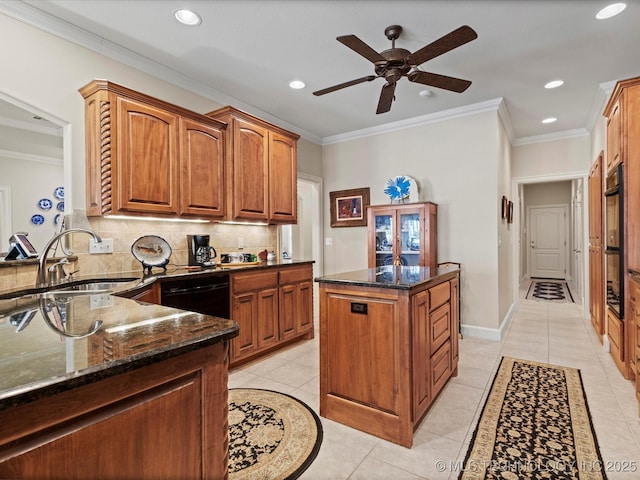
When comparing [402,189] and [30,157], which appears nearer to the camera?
[30,157]

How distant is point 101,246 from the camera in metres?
2.69

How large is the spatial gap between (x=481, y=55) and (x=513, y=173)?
2.96m

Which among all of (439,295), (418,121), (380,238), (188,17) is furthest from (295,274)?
(418,121)

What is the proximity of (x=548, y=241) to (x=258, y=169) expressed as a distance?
8.69m

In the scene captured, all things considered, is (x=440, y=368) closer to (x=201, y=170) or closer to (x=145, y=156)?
(x=201, y=170)

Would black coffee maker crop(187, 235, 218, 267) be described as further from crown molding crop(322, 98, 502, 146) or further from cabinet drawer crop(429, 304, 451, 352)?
crown molding crop(322, 98, 502, 146)

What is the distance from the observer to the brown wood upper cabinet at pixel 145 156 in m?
2.49

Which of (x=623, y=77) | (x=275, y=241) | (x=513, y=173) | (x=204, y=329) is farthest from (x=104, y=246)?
(x=513, y=173)

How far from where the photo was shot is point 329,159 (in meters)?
→ 5.33

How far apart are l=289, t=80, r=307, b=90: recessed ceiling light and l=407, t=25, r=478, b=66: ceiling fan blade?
1349mm

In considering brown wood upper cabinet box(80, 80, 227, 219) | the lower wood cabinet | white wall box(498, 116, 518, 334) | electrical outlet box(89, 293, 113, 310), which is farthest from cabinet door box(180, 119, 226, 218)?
white wall box(498, 116, 518, 334)

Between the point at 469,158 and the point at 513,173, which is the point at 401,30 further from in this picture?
the point at 513,173

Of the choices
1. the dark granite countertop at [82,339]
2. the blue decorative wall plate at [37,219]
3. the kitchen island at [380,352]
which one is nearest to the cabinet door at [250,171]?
the blue decorative wall plate at [37,219]

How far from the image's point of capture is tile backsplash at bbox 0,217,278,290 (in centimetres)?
204
